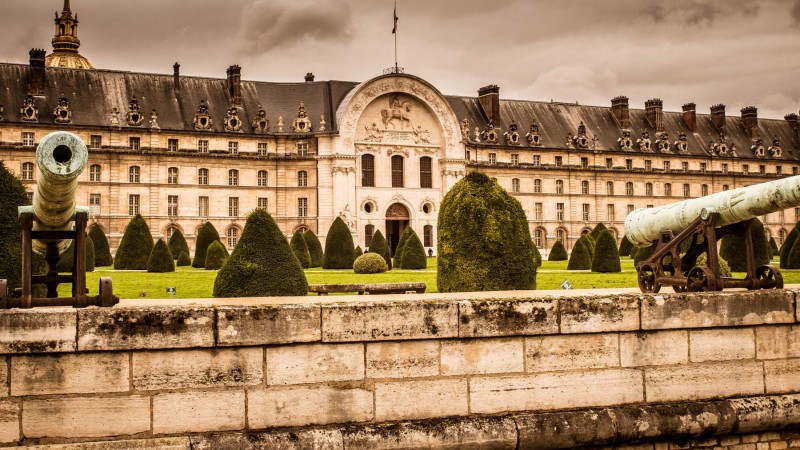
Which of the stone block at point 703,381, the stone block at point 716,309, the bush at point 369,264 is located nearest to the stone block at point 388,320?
the stone block at point 716,309

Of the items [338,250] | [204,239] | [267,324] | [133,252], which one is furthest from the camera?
[204,239]

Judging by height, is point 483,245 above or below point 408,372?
above

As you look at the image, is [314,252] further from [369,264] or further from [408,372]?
[408,372]

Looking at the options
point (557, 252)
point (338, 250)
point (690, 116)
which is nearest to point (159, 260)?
point (338, 250)

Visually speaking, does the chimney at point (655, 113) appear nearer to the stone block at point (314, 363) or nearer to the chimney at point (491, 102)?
the chimney at point (491, 102)

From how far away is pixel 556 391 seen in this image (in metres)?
7.25

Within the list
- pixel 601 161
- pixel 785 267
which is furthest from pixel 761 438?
pixel 601 161

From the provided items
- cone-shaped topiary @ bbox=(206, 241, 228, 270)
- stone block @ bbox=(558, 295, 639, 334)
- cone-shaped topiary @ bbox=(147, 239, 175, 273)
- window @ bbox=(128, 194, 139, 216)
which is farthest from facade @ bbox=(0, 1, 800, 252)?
stone block @ bbox=(558, 295, 639, 334)

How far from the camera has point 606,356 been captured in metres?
7.36

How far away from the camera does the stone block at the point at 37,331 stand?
6078 mm

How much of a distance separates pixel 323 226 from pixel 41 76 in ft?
60.1

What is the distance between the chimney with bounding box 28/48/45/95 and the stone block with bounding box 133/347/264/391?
4677cm

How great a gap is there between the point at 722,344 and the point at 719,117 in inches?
2567

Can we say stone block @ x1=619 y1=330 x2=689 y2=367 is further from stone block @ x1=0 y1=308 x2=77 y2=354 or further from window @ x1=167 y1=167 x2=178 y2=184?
window @ x1=167 y1=167 x2=178 y2=184
